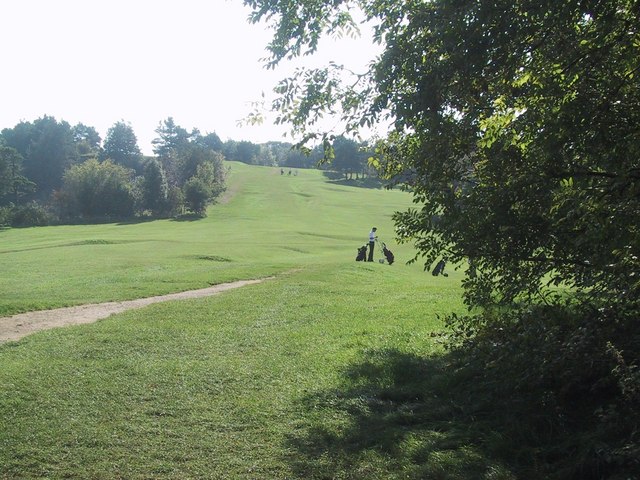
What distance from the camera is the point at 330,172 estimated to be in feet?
466

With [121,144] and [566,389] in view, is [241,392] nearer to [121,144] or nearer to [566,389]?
[566,389]

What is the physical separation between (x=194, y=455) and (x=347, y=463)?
148cm

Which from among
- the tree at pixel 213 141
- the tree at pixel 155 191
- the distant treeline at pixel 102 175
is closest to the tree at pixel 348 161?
the distant treeline at pixel 102 175

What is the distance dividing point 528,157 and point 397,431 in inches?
122

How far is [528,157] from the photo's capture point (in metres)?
5.36

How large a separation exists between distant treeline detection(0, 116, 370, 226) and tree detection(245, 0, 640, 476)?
109ft

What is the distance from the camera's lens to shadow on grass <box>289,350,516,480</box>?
4727 mm

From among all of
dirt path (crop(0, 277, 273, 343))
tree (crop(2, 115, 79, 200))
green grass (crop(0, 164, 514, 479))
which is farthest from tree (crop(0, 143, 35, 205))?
dirt path (crop(0, 277, 273, 343))

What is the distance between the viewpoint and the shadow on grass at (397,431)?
4727 mm

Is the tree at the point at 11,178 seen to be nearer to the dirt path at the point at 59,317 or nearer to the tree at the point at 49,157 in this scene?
the tree at the point at 49,157

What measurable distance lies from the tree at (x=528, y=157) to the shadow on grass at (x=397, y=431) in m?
0.68

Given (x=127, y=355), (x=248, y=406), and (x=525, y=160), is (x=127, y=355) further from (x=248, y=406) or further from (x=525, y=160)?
(x=525, y=160)

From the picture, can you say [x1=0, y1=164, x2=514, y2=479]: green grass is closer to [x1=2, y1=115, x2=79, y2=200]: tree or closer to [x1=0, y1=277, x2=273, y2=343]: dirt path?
[x1=0, y1=277, x2=273, y2=343]: dirt path

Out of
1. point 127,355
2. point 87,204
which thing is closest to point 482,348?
point 127,355
